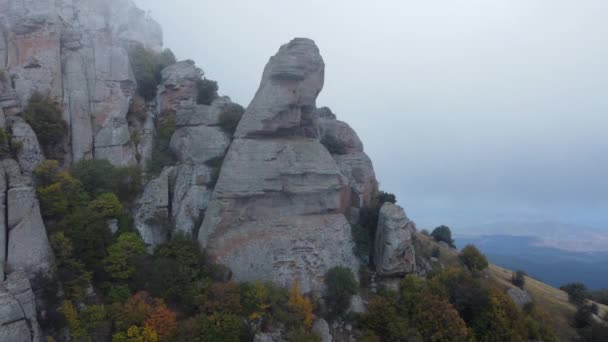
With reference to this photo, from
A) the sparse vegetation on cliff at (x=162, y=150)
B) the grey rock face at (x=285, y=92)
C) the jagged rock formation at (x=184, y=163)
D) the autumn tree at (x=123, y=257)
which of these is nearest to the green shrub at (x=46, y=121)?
the sparse vegetation on cliff at (x=162, y=150)

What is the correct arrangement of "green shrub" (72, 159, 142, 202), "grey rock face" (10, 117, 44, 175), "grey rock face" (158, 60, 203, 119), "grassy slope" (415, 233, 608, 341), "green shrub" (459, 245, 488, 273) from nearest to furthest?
"grey rock face" (10, 117, 44, 175) → "green shrub" (72, 159, 142, 202) → "grassy slope" (415, 233, 608, 341) → "green shrub" (459, 245, 488, 273) → "grey rock face" (158, 60, 203, 119)

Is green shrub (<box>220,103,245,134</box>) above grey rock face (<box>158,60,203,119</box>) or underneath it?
underneath

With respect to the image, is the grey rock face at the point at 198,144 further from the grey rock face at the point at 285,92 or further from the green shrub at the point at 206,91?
the green shrub at the point at 206,91

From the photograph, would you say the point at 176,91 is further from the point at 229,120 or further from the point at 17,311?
the point at 17,311

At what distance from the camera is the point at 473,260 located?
30781 mm

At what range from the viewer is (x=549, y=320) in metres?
27.9

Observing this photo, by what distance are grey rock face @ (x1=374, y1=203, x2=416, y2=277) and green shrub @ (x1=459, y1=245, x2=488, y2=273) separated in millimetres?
7522

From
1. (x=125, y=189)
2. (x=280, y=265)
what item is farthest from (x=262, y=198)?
(x=125, y=189)

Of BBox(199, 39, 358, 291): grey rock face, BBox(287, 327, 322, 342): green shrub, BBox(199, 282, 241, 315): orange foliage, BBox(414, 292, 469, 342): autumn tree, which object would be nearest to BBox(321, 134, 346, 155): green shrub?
BBox(199, 39, 358, 291): grey rock face

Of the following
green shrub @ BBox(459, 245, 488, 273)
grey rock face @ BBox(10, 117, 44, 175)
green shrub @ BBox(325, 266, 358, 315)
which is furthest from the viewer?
green shrub @ BBox(459, 245, 488, 273)

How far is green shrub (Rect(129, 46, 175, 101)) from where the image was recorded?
32.4 meters

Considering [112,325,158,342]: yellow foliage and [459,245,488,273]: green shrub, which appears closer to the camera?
[112,325,158,342]: yellow foliage

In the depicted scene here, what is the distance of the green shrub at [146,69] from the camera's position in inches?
1275

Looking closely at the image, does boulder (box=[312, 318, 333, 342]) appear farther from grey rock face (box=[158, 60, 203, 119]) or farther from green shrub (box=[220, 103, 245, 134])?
grey rock face (box=[158, 60, 203, 119])
